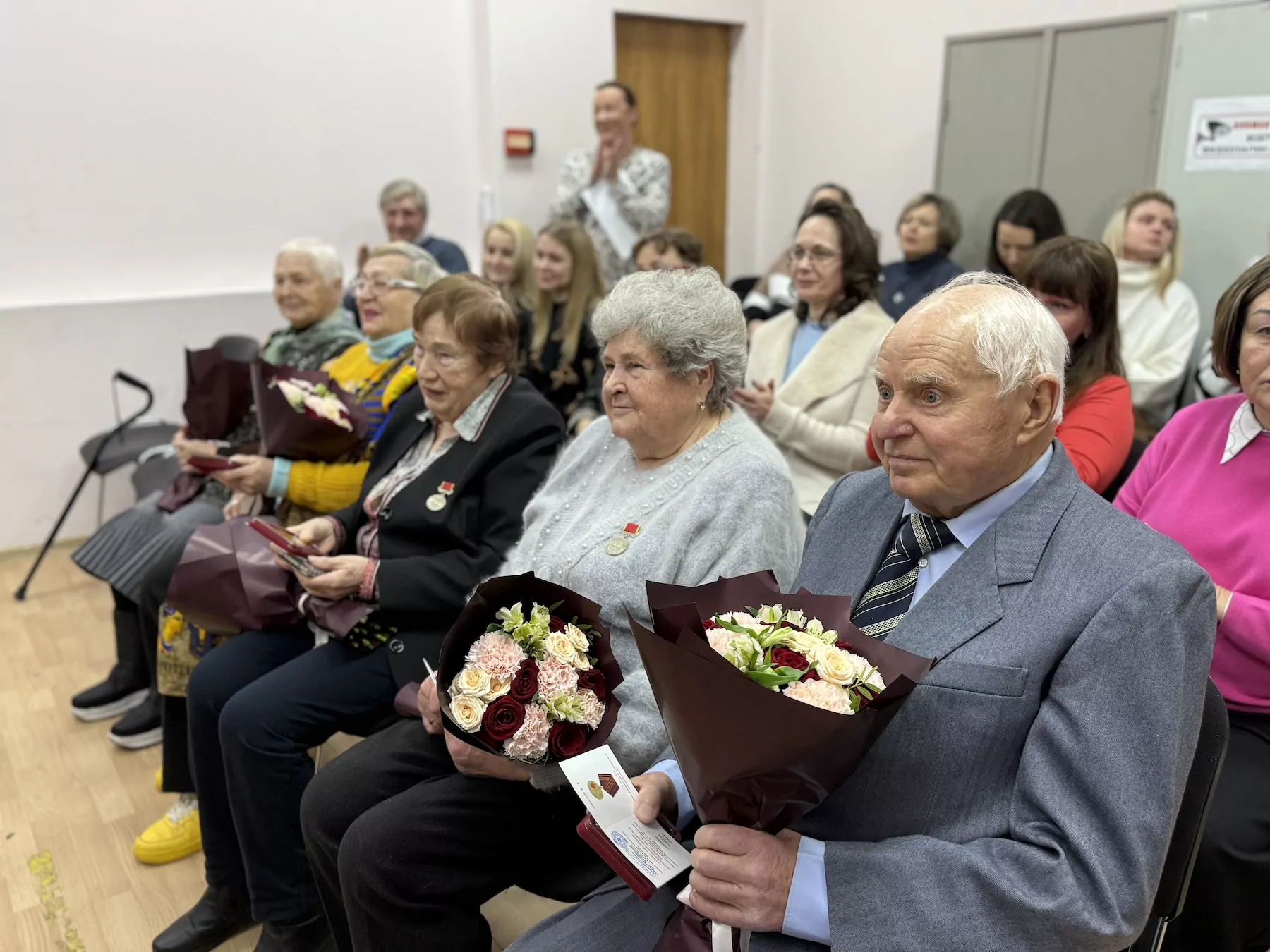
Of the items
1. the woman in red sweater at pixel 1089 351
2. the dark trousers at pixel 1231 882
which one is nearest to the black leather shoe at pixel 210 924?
the dark trousers at pixel 1231 882

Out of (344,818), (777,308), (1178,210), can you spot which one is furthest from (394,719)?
(1178,210)

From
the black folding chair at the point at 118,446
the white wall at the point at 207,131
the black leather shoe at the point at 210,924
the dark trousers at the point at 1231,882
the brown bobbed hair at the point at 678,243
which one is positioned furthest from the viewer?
the white wall at the point at 207,131

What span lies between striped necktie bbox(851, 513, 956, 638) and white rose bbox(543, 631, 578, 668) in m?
0.41

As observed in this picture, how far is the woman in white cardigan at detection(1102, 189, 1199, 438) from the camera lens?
3.76 metres

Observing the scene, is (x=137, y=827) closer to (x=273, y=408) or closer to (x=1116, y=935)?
(x=273, y=408)

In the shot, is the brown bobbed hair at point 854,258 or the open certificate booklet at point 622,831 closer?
the open certificate booklet at point 622,831

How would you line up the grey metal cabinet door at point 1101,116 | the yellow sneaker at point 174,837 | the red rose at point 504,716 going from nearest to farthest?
the red rose at point 504,716 < the yellow sneaker at point 174,837 < the grey metal cabinet door at point 1101,116

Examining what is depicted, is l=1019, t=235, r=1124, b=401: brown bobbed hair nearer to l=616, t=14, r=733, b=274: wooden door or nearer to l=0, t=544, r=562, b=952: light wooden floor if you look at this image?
l=0, t=544, r=562, b=952: light wooden floor

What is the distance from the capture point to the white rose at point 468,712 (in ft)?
4.53

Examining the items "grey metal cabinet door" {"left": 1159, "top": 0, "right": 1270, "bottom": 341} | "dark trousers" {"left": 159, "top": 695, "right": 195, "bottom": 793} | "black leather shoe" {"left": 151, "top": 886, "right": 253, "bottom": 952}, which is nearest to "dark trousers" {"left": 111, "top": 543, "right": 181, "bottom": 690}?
"dark trousers" {"left": 159, "top": 695, "right": 195, "bottom": 793}

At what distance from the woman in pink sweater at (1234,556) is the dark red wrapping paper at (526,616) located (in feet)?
3.18

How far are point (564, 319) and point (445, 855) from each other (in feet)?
8.24

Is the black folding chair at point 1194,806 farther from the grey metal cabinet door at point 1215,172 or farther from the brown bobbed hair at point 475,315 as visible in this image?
the grey metal cabinet door at point 1215,172

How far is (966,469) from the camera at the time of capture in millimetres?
1174
